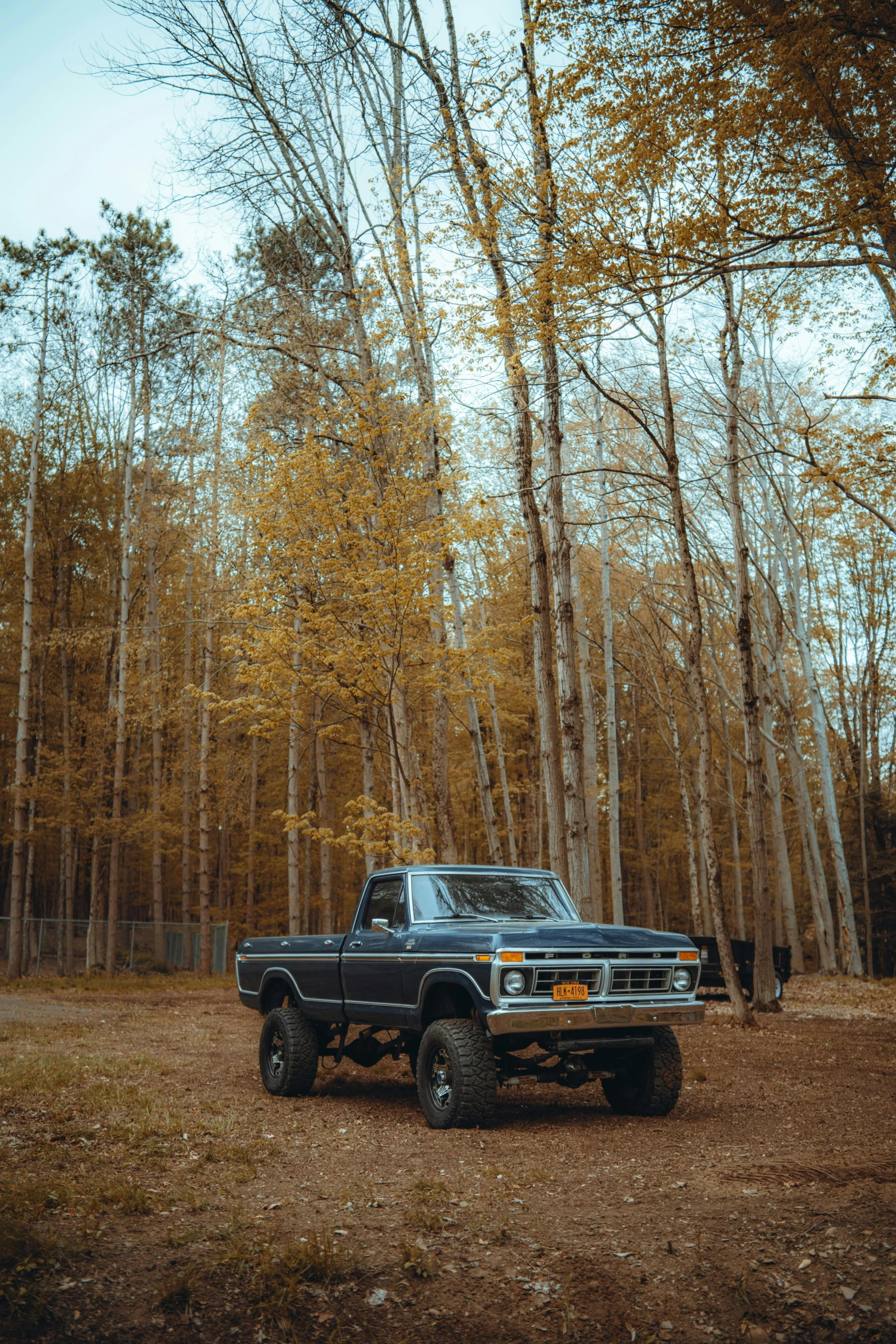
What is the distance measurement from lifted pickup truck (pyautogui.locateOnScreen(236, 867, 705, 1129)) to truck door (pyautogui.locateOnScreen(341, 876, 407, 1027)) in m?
0.01

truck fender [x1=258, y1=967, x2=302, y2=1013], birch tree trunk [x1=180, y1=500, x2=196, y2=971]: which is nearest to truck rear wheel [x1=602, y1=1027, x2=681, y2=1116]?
truck fender [x1=258, y1=967, x2=302, y2=1013]

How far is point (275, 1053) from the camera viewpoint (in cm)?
869

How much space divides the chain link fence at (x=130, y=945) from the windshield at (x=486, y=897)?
59.0 ft

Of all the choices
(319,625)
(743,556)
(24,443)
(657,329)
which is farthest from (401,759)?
(24,443)

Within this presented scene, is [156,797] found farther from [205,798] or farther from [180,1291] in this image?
[180,1291]

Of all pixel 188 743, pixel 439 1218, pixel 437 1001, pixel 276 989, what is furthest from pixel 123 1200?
pixel 188 743

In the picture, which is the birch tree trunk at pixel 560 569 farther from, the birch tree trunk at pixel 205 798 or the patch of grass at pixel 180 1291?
the birch tree trunk at pixel 205 798

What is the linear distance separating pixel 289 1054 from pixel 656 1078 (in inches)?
119

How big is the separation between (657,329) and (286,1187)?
38.8 feet

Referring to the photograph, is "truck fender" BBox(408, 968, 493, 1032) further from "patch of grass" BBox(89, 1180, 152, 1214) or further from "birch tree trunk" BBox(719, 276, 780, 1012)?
"birch tree trunk" BBox(719, 276, 780, 1012)

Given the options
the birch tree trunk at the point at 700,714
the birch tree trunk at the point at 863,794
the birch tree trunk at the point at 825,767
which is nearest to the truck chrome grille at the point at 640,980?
the birch tree trunk at the point at 700,714

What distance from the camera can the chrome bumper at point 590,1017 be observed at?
250 inches

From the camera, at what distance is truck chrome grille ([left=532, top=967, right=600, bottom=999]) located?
6.56 m

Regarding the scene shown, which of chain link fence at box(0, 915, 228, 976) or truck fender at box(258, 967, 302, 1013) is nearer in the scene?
truck fender at box(258, 967, 302, 1013)
